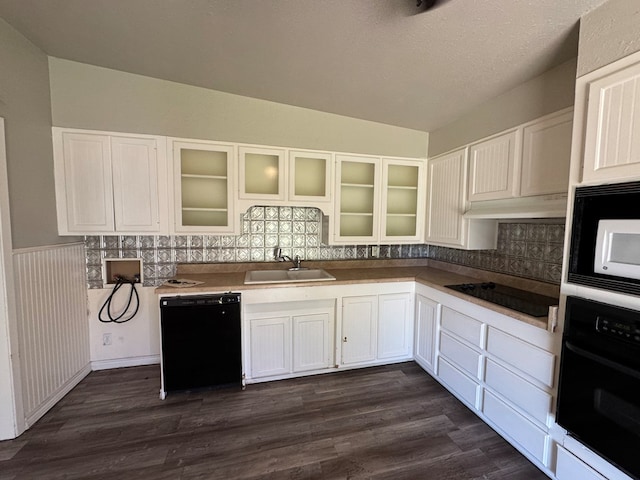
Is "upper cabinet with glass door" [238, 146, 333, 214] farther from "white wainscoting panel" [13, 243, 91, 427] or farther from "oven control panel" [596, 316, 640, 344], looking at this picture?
"oven control panel" [596, 316, 640, 344]

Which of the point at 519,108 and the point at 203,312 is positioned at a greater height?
the point at 519,108

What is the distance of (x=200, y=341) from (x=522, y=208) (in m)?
2.59

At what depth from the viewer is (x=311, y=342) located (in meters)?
2.50

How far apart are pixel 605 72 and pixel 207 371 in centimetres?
307

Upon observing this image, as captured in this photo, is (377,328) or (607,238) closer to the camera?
(607,238)

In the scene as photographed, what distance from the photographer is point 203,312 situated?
2.18 meters

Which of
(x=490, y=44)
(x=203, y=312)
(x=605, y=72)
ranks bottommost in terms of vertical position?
(x=203, y=312)

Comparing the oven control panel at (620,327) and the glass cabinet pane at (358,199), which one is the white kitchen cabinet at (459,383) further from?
the glass cabinet pane at (358,199)

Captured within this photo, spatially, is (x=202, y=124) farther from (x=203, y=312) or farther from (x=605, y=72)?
(x=605, y=72)

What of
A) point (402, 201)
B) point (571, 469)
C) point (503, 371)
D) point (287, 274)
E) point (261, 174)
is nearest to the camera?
point (571, 469)

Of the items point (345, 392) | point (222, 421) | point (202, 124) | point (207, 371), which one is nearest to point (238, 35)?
point (202, 124)

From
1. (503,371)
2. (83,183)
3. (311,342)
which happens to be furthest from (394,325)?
(83,183)

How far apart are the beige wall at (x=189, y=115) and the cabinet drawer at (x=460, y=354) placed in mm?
1911

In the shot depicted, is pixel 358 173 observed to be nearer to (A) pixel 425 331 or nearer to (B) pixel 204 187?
(B) pixel 204 187
